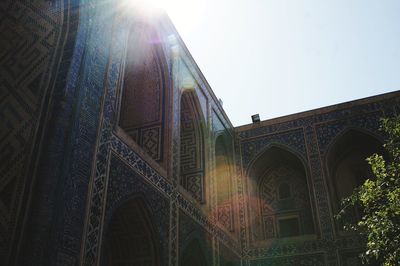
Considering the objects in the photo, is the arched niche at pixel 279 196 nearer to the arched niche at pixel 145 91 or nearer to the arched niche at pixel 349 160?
the arched niche at pixel 349 160

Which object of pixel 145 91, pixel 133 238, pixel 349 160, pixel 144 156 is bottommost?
pixel 133 238

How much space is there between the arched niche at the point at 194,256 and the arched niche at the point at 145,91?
1.89 meters

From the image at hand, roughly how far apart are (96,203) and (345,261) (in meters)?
6.81

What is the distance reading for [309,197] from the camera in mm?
10719

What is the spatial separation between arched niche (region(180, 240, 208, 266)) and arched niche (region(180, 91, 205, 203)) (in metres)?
1.03

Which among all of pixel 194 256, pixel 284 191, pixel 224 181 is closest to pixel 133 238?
pixel 194 256

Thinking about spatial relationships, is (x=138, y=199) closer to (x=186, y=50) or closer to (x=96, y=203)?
(x=96, y=203)

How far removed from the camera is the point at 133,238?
6293mm

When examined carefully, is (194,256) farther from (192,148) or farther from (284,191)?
(284,191)

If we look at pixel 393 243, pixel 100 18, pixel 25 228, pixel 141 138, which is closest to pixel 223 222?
pixel 141 138

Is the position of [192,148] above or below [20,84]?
above

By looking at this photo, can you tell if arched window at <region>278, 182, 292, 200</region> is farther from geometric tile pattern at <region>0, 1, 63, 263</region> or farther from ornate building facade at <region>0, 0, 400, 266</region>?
geometric tile pattern at <region>0, 1, 63, 263</region>

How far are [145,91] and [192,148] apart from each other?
1927mm

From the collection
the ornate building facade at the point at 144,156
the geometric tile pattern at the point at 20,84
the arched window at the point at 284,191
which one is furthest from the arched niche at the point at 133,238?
the arched window at the point at 284,191
